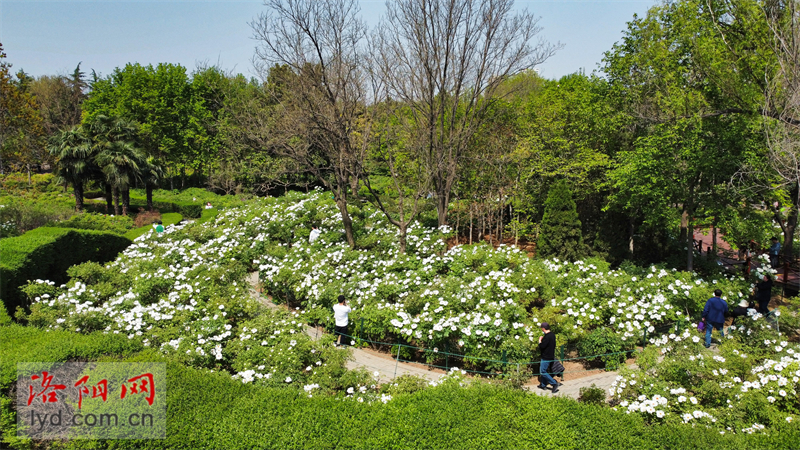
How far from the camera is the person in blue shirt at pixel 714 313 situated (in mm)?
8680

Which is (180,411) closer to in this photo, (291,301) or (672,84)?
(291,301)

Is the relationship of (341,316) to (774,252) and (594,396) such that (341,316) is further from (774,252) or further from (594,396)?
(774,252)

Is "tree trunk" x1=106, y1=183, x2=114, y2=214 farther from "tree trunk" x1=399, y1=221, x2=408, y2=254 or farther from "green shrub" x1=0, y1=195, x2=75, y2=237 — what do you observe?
"tree trunk" x1=399, y1=221, x2=408, y2=254

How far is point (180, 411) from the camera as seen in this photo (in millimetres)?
5387

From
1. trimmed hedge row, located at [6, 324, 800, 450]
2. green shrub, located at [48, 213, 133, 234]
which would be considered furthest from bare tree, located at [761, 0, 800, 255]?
green shrub, located at [48, 213, 133, 234]

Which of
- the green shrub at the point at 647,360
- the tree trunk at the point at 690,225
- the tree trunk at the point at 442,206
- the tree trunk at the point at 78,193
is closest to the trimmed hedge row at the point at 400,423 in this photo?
the green shrub at the point at 647,360

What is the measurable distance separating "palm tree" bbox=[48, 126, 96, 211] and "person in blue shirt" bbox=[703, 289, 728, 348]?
26.4 m

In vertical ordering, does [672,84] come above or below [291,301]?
above

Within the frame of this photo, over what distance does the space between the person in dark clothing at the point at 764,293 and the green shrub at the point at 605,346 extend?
428cm

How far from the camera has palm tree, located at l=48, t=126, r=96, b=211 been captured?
2267 cm

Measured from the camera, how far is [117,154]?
76.1 feet

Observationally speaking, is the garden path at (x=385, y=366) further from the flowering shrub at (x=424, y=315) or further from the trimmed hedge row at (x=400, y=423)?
the trimmed hedge row at (x=400, y=423)

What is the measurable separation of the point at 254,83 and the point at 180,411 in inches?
1402

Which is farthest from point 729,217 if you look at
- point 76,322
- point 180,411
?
point 76,322
